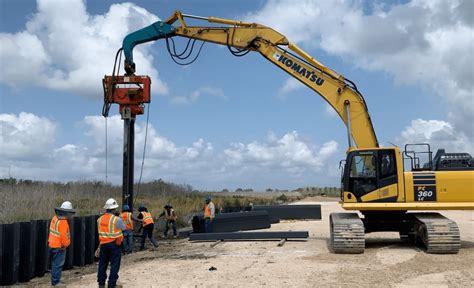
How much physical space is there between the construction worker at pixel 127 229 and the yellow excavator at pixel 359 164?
3.11 m

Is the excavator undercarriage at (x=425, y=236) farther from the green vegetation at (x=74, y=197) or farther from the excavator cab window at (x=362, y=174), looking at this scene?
the green vegetation at (x=74, y=197)

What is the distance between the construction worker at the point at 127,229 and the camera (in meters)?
15.1

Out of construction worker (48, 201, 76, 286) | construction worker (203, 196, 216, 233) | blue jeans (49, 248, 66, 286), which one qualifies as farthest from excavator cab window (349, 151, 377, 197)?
blue jeans (49, 248, 66, 286)

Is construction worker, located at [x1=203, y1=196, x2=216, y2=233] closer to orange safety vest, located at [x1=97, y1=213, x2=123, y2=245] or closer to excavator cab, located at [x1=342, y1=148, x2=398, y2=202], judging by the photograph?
excavator cab, located at [x1=342, y1=148, x2=398, y2=202]

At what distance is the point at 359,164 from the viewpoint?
14859 millimetres

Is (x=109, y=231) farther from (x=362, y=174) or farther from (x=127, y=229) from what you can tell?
(x=362, y=174)

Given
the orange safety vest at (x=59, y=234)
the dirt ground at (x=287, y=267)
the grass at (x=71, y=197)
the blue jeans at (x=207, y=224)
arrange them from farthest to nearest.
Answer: the blue jeans at (x=207, y=224) → the grass at (x=71, y=197) → the dirt ground at (x=287, y=267) → the orange safety vest at (x=59, y=234)

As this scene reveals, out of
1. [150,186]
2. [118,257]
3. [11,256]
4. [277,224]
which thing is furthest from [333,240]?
[150,186]

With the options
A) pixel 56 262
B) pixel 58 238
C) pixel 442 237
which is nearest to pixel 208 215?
pixel 442 237

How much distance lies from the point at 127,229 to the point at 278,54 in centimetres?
740

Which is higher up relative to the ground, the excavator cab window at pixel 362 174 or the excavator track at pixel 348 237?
the excavator cab window at pixel 362 174

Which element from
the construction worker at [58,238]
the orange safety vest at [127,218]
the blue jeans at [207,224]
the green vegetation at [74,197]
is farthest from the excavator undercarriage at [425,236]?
the green vegetation at [74,197]

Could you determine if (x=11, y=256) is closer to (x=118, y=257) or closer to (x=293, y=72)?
(x=118, y=257)

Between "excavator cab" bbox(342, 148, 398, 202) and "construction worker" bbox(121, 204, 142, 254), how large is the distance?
20.8 ft
